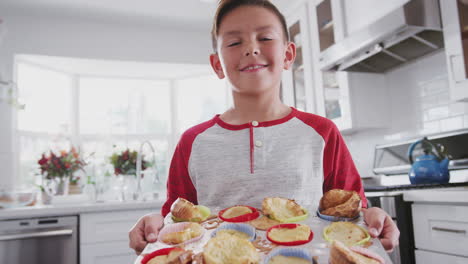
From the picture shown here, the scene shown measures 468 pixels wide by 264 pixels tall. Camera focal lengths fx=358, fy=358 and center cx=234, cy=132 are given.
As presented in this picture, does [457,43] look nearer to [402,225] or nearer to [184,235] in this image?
[402,225]

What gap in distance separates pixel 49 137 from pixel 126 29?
57.7 inches

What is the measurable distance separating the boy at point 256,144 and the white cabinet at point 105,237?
1.98 m

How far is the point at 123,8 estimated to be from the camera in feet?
12.1

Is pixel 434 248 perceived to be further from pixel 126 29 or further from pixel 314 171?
pixel 126 29

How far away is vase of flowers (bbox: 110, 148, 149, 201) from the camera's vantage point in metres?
3.26

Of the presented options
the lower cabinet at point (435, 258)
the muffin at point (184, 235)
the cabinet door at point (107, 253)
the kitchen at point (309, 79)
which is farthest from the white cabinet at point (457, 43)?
the cabinet door at point (107, 253)

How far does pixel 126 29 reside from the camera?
407 centimetres

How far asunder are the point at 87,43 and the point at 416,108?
3.29 metres

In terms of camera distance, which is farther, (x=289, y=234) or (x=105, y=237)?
(x=105, y=237)

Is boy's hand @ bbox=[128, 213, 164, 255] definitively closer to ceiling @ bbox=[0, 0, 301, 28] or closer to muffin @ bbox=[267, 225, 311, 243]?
muffin @ bbox=[267, 225, 311, 243]

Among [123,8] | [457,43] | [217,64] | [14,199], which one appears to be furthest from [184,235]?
[123,8]

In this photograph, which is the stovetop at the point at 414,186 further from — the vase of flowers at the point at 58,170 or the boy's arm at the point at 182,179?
the vase of flowers at the point at 58,170

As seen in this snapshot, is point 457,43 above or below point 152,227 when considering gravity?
above

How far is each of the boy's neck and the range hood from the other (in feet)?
4.72
